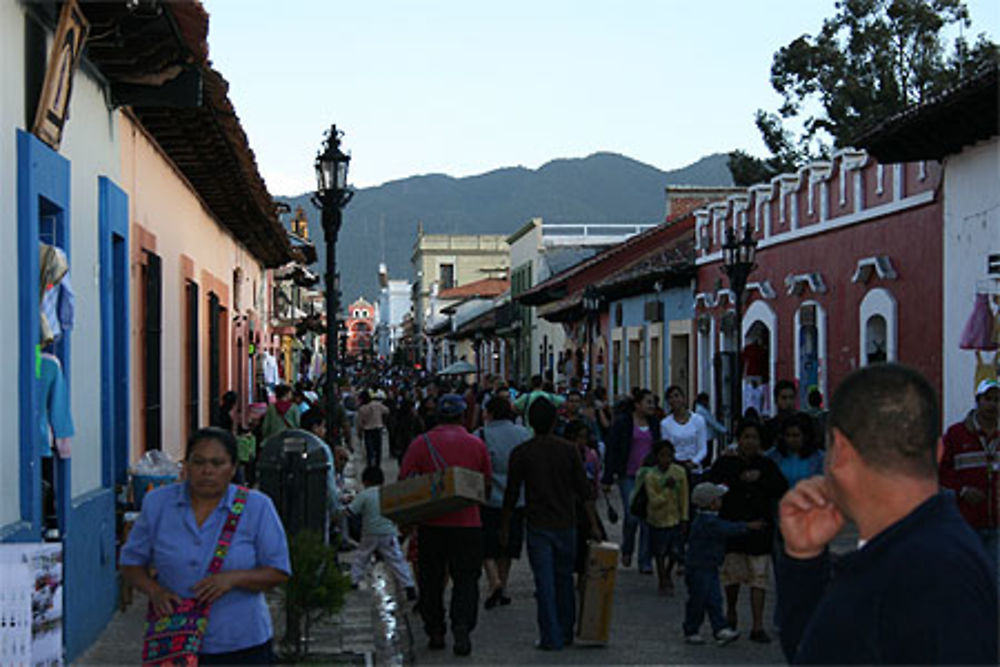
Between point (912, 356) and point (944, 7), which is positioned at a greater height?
point (944, 7)

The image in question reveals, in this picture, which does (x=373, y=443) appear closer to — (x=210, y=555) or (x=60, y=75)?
(x=60, y=75)

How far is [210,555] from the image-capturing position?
545 centimetres

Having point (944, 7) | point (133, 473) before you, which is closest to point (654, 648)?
point (133, 473)

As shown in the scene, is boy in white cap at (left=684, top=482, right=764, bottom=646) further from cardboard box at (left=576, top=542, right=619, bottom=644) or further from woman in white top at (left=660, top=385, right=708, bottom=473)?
woman in white top at (left=660, top=385, right=708, bottom=473)

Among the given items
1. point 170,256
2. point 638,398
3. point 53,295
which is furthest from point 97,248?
point 638,398

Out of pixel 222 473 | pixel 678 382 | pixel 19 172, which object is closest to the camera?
pixel 222 473

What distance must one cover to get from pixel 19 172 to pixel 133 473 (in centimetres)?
392

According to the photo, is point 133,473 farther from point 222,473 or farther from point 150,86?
point 222,473

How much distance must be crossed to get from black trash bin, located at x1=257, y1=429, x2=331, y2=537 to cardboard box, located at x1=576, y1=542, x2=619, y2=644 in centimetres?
222

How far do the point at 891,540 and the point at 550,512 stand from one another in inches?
272

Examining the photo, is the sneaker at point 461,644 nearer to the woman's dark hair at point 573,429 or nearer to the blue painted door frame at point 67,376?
the blue painted door frame at point 67,376

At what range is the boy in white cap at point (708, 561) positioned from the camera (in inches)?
376

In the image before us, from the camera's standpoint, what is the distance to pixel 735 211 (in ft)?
84.5

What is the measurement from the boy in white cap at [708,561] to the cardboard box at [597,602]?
1.67 feet
